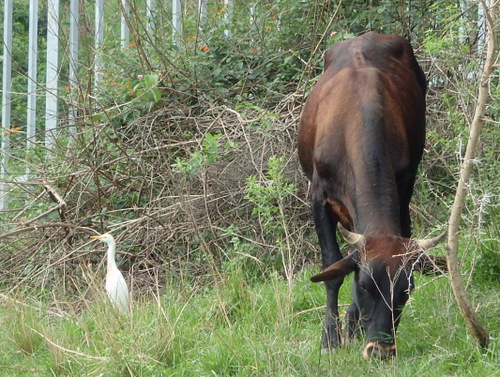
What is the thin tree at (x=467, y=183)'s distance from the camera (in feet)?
17.3

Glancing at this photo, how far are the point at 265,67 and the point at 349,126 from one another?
Result: 146 inches

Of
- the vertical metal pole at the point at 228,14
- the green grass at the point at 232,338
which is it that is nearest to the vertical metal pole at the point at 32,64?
the vertical metal pole at the point at 228,14

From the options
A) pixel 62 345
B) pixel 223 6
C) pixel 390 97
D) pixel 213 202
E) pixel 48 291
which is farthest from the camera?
pixel 223 6

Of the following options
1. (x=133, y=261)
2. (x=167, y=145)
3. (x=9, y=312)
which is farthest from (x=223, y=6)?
(x=9, y=312)

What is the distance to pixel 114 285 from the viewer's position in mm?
7703

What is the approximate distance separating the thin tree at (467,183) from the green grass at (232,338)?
245 mm

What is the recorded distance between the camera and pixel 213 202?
9219mm

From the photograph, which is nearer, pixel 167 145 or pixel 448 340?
pixel 448 340

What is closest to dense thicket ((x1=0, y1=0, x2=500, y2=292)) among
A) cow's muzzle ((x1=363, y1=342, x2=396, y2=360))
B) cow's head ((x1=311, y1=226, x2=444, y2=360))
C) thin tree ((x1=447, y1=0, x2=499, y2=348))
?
cow's head ((x1=311, y1=226, x2=444, y2=360))

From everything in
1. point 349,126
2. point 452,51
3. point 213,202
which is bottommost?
point 213,202

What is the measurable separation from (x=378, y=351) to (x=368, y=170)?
125cm

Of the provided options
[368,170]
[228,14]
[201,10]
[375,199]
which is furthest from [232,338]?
[201,10]

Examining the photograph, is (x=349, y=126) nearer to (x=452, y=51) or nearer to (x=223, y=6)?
(x=452, y=51)

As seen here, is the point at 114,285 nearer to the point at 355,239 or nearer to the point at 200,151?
the point at 200,151
